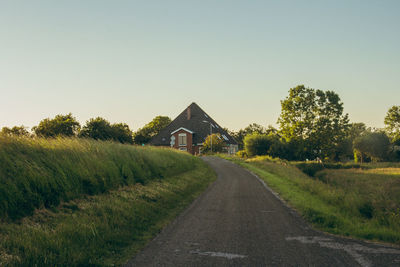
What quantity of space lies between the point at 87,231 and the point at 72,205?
2015 mm

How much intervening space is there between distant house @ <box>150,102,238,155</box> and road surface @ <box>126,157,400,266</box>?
4989 centimetres

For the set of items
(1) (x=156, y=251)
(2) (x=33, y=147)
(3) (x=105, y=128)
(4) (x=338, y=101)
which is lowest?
(1) (x=156, y=251)

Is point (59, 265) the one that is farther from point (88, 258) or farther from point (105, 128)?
point (105, 128)

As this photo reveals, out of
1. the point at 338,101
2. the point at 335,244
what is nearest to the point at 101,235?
the point at 335,244

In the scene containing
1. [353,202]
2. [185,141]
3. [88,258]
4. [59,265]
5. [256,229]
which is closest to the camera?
[59,265]

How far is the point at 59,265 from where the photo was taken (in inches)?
208

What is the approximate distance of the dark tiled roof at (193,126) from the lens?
65.9 metres

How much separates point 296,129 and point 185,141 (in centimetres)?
2383

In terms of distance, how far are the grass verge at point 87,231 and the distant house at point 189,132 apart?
48861 mm

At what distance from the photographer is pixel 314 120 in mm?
52031

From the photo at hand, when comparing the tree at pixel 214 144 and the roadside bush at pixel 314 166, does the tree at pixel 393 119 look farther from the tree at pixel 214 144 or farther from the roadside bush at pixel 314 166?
the tree at pixel 214 144

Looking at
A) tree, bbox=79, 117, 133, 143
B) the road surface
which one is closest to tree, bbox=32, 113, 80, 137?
tree, bbox=79, 117, 133, 143

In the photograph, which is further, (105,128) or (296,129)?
(296,129)

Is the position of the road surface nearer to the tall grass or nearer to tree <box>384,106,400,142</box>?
the tall grass
